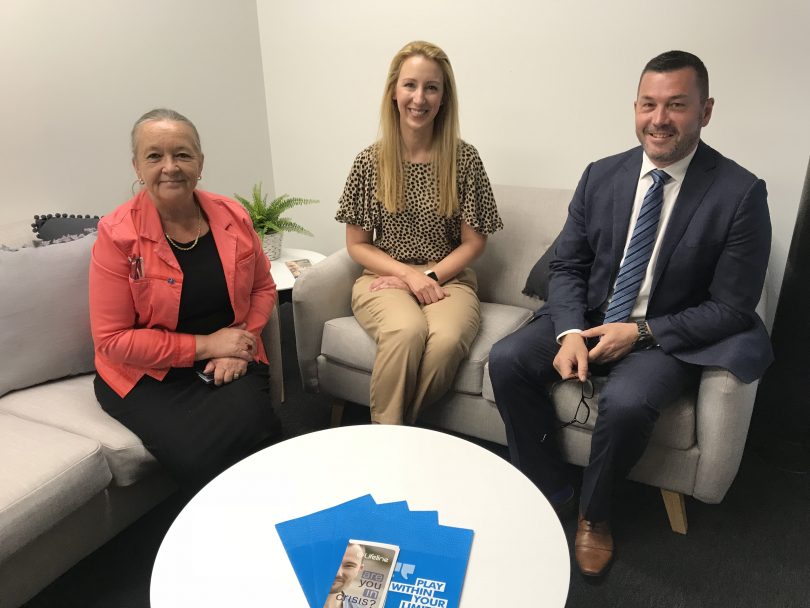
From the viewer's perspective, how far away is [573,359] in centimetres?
173

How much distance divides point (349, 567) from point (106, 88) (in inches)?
89.2

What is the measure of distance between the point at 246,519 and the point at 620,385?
3.24 ft

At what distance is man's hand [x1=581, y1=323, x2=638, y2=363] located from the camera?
1.71m

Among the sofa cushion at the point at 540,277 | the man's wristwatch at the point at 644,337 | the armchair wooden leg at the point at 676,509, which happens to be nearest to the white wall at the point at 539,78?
the sofa cushion at the point at 540,277

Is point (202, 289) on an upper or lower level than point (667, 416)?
upper

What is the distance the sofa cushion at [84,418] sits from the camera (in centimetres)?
160

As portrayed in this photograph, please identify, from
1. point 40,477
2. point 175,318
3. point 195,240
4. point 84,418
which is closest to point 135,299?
point 175,318

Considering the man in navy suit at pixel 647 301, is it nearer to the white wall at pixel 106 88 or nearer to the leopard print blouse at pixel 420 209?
the leopard print blouse at pixel 420 209

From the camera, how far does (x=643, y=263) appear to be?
1750 mm

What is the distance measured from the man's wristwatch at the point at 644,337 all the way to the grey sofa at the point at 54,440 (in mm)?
1144

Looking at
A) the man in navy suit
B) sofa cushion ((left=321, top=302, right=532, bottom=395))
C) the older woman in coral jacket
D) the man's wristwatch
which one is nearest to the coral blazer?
the older woman in coral jacket

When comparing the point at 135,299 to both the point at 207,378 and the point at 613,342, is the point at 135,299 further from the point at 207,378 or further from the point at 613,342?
the point at 613,342

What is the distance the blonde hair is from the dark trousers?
22.3 inches

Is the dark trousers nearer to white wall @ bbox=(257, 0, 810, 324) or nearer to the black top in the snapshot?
the black top
